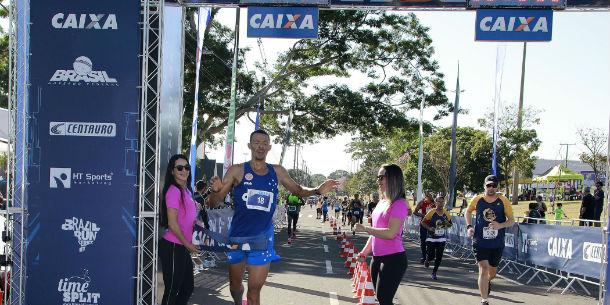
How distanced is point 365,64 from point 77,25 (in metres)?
21.2

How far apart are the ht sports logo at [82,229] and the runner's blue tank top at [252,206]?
1.83 m

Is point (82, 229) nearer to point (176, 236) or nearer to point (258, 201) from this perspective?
point (176, 236)

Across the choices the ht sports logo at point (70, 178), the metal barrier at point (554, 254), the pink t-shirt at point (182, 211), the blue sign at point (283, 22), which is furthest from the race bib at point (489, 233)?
the ht sports logo at point (70, 178)

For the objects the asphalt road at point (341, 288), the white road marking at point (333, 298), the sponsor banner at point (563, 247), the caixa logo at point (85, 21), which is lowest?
the asphalt road at point (341, 288)

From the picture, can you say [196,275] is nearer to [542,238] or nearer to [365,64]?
[542,238]

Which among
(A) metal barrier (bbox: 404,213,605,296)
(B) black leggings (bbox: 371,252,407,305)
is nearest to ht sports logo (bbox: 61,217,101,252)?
(B) black leggings (bbox: 371,252,407,305)

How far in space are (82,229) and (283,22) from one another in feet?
16.2

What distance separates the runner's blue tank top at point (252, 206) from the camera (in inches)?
260

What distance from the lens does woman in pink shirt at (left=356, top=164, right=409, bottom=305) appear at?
6398 millimetres

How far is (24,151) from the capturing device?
7.47m

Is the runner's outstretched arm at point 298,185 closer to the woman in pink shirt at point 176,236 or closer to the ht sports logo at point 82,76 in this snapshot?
the woman in pink shirt at point 176,236

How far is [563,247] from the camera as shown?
516 inches

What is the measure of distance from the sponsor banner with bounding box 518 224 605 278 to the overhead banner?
7546 millimetres

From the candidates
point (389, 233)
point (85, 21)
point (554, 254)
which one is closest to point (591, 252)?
point (554, 254)
